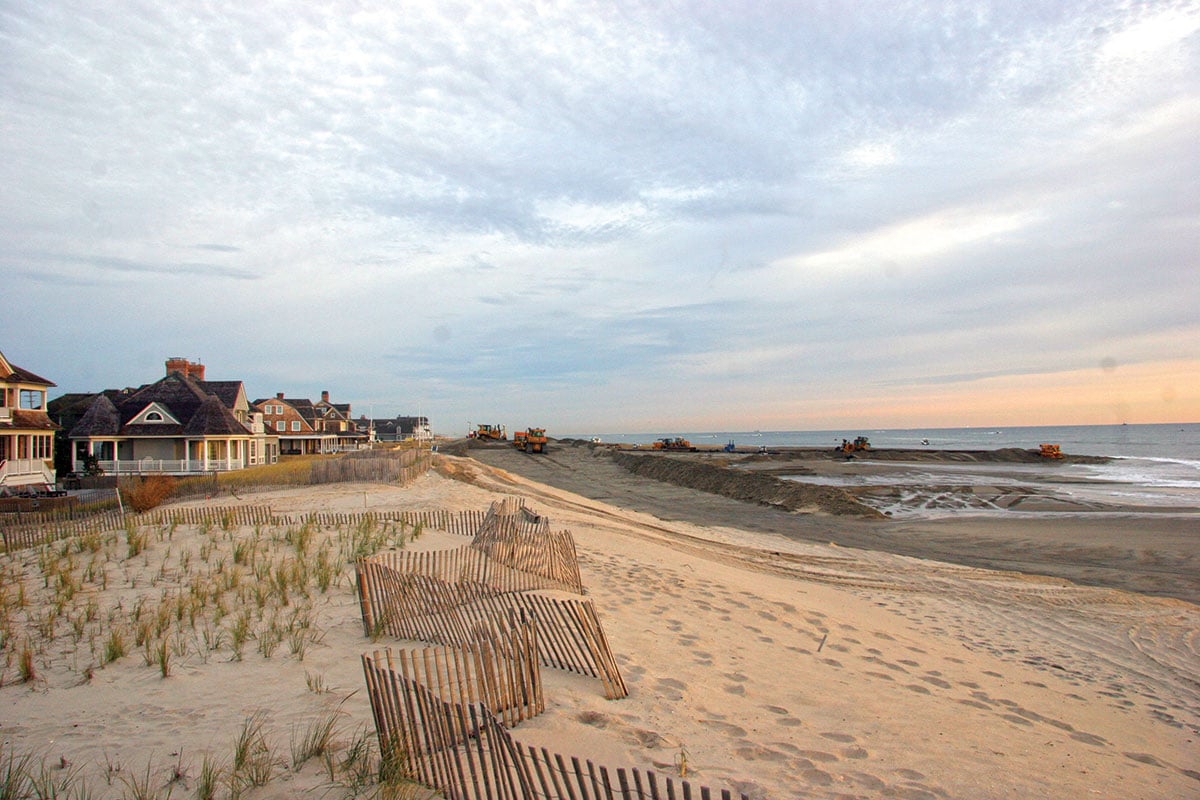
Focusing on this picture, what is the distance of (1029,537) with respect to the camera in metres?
23.3

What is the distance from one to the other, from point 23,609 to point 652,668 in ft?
29.7

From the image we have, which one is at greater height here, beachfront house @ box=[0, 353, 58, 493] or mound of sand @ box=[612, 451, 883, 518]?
beachfront house @ box=[0, 353, 58, 493]

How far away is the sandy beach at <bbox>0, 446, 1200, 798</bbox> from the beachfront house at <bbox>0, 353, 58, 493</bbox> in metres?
24.3

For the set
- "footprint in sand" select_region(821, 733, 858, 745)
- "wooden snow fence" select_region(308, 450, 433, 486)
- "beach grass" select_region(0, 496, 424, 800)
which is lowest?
"footprint in sand" select_region(821, 733, 858, 745)

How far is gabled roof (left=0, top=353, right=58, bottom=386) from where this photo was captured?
32875 millimetres

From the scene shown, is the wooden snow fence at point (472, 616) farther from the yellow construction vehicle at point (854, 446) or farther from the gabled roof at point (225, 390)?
the yellow construction vehicle at point (854, 446)

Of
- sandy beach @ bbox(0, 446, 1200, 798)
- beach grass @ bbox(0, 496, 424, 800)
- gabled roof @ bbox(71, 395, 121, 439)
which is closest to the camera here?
beach grass @ bbox(0, 496, 424, 800)

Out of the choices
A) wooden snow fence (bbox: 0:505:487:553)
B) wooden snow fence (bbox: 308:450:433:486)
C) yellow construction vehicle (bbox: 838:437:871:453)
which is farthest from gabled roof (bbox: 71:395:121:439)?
yellow construction vehicle (bbox: 838:437:871:453)

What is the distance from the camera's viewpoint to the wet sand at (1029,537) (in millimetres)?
17719

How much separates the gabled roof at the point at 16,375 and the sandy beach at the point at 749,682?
25.1 meters

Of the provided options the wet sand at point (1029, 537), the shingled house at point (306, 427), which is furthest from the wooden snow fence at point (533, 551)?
the shingled house at point (306, 427)

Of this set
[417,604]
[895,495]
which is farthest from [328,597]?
[895,495]

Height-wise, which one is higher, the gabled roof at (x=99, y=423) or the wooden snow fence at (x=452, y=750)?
the gabled roof at (x=99, y=423)

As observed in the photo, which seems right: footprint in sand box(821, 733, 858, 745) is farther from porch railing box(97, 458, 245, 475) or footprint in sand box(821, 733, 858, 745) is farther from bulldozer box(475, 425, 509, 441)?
bulldozer box(475, 425, 509, 441)
